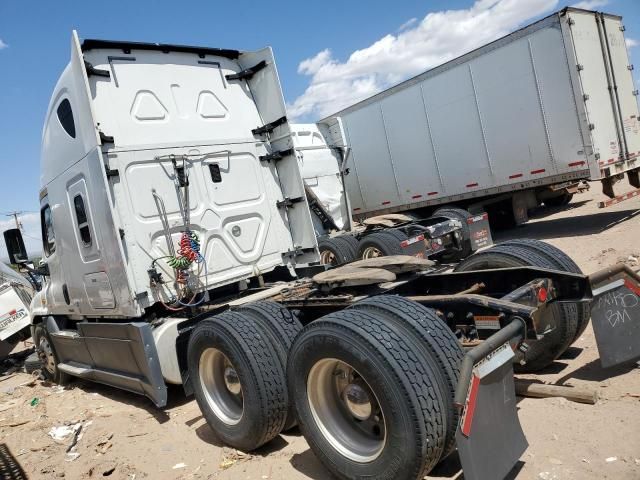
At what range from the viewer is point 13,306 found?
8.55 meters

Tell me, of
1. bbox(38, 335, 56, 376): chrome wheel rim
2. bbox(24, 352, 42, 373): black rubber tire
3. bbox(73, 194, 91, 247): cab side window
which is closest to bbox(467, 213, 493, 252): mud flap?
bbox(73, 194, 91, 247): cab side window

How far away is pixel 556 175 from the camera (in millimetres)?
10398

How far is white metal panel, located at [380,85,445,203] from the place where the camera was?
12484 mm

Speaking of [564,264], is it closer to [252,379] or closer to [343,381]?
[343,381]

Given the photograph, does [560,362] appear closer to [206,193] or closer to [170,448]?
[170,448]

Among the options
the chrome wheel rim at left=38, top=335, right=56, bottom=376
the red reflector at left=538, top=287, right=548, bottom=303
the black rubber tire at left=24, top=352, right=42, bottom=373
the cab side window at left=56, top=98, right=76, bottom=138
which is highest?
the cab side window at left=56, top=98, right=76, bottom=138

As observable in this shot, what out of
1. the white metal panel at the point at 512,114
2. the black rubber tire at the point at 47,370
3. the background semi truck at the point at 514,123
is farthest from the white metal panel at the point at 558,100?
the black rubber tire at the point at 47,370

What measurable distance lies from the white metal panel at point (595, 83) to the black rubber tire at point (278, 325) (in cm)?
842

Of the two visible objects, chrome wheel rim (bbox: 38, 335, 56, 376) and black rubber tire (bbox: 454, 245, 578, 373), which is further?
chrome wheel rim (bbox: 38, 335, 56, 376)

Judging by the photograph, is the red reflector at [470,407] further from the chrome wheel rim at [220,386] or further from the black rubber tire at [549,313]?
the chrome wheel rim at [220,386]

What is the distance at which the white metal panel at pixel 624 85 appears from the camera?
10656mm

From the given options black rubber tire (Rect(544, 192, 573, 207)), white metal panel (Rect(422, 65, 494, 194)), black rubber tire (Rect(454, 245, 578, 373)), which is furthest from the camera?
black rubber tire (Rect(544, 192, 573, 207))

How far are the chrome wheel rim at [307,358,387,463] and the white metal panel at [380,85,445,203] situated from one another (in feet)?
32.9

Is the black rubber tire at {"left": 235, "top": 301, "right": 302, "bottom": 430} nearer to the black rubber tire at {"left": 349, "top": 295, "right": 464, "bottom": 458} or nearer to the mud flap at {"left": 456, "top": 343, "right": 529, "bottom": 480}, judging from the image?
the black rubber tire at {"left": 349, "top": 295, "right": 464, "bottom": 458}
